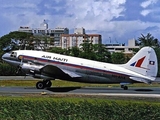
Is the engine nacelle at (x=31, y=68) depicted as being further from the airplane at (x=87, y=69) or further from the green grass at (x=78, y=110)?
the green grass at (x=78, y=110)

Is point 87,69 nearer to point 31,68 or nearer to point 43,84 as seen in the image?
point 43,84

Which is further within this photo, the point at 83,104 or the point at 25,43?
the point at 25,43

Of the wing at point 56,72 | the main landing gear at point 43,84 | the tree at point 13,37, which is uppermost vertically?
the tree at point 13,37

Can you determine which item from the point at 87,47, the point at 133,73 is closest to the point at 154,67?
the point at 133,73

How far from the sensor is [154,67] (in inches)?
1598

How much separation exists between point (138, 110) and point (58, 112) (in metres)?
3.79

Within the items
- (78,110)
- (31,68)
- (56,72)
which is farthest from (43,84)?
(78,110)

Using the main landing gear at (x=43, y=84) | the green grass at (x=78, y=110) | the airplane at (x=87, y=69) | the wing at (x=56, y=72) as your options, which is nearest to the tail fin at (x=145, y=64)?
the airplane at (x=87, y=69)

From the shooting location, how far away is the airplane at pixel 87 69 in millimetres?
40156

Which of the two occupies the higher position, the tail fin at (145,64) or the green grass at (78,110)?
the tail fin at (145,64)

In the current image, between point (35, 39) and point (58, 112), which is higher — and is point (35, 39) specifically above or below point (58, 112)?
above

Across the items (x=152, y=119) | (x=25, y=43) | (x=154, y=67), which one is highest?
(x=25, y=43)

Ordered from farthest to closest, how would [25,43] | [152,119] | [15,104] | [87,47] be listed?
[25,43] < [87,47] < [15,104] < [152,119]

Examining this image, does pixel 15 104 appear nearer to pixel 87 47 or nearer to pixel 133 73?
pixel 133 73
